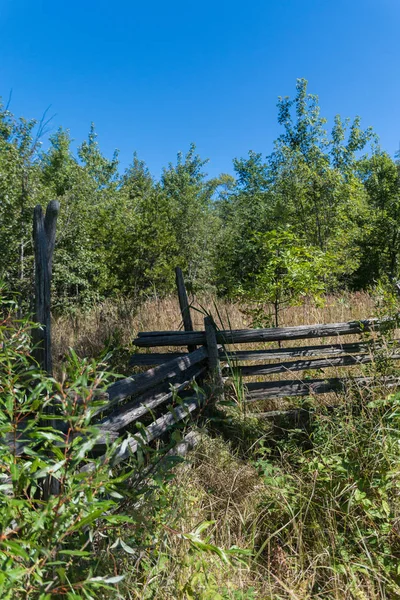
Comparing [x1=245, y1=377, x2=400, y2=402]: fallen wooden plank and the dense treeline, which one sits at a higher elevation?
the dense treeline

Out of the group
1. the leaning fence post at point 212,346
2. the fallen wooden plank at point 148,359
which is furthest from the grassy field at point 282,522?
the fallen wooden plank at point 148,359

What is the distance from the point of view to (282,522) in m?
2.30

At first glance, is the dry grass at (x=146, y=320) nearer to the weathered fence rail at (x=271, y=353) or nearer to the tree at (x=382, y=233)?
the weathered fence rail at (x=271, y=353)

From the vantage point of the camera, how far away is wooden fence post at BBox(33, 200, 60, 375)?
1601 millimetres

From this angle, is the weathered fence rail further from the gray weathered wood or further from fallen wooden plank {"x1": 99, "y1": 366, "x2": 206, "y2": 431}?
fallen wooden plank {"x1": 99, "y1": 366, "x2": 206, "y2": 431}

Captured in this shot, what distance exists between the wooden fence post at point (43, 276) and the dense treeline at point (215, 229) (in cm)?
352

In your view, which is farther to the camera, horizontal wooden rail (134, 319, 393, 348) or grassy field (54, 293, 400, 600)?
horizontal wooden rail (134, 319, 393, 348)

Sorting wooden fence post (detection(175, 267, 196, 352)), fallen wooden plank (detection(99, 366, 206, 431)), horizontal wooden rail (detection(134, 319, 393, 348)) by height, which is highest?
wooden fence post (detection(175, 267, 196, 352))

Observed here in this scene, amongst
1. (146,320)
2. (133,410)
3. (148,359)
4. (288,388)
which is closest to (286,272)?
(288,388)

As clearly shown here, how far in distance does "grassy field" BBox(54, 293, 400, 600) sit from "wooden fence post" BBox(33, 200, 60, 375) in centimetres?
30

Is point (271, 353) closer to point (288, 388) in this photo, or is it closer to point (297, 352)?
point (297, 352)

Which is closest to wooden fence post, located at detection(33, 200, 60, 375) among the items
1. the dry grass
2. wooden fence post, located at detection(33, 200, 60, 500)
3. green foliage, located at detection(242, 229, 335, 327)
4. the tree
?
wooden fence post, located at detection(33, 200, 60, 500)

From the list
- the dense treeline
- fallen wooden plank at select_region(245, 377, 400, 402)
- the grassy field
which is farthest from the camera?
the dense treeline

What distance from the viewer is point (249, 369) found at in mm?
4125
